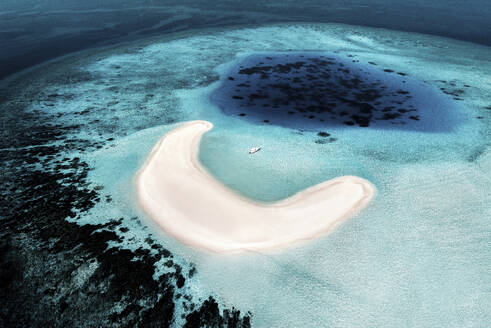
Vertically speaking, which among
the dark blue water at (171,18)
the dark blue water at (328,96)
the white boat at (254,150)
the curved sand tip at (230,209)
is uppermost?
the dark blue water at (171,18)

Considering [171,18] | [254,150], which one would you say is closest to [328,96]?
[254,150]

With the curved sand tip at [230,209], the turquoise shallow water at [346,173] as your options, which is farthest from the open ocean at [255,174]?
the curved sand tip at [230,209]

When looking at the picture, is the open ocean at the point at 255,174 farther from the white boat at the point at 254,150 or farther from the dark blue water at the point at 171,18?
the dark blue water at the point at 171,18

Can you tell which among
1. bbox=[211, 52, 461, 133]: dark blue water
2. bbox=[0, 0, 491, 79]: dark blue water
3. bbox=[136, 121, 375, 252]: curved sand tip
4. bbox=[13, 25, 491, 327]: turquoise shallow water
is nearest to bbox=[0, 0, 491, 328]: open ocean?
bbox=[13, 25, 491, 327]: turquoise shallow water

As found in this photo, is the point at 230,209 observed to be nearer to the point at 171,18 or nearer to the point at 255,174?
the point at 255,174

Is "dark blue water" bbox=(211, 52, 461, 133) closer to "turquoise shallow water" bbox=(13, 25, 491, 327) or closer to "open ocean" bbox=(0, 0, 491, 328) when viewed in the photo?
"open ocean" bbox=(0, 0, 491, 328)

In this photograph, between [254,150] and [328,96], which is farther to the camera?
[328,96]

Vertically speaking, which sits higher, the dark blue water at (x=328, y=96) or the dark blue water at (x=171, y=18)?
the dark blue water at (x=171, y=18)
